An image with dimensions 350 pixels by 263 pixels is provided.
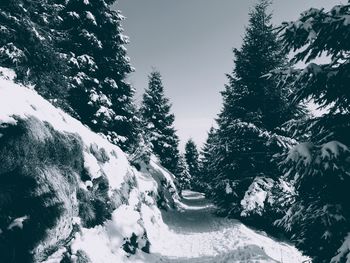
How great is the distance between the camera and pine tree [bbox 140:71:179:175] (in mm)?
33719

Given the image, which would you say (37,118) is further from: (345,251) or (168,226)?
(168,226)

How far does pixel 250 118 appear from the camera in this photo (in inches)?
664

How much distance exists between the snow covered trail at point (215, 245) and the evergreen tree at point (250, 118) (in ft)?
6.08

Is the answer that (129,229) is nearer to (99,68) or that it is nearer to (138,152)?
(138,152)

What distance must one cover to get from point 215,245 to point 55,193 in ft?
27.9

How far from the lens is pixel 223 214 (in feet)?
62.4

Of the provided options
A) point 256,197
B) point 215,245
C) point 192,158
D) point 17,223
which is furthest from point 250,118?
point 192,158

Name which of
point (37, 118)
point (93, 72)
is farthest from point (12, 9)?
point (37, 118)

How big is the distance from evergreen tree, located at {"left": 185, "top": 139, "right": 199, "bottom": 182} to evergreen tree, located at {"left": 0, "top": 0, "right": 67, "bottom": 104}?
157 ft

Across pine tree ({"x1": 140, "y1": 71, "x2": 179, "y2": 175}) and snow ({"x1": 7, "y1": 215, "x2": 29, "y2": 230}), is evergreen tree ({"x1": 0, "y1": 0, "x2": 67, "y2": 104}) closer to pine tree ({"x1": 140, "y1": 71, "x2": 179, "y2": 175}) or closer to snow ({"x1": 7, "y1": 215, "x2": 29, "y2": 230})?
snow ({"x1": 7, "y1": 215, "x2": 29, "y2": 230})

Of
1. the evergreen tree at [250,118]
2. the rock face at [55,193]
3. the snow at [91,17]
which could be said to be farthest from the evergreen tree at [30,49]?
the evergreen tree at [250,118]

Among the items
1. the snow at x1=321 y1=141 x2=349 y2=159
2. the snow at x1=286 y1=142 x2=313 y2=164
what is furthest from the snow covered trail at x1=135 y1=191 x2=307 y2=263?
the snow at x1=321 y1=141 x2=349 y2=159

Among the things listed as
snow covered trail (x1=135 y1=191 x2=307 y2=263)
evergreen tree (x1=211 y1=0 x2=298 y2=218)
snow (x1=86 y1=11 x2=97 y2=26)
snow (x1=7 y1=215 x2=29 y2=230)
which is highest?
snow (x1=86 y1=11 x2=97 y2=26)

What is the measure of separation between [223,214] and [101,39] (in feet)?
46.7
